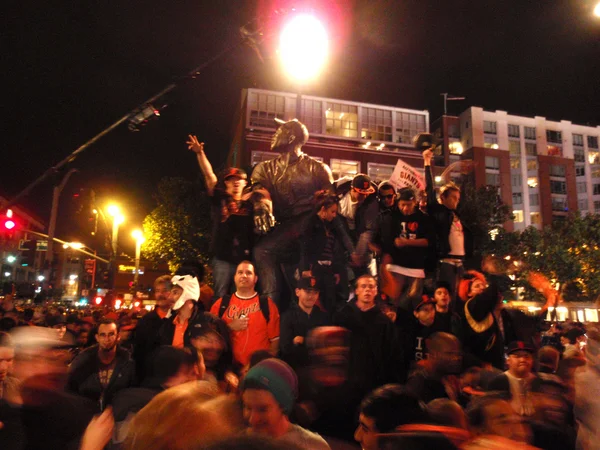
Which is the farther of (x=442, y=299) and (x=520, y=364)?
(x=442, y=299)

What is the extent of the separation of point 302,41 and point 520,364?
19.3 ft

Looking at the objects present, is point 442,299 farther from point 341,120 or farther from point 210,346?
point 341,120

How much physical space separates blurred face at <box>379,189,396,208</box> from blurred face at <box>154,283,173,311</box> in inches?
147

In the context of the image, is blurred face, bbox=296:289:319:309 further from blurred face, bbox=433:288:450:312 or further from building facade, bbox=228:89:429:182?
building facade, bbox=228:89:429:182

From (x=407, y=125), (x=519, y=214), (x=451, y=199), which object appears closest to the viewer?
(x=451, y=199)

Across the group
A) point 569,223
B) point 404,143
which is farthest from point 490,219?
point 569,223

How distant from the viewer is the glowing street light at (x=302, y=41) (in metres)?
8.12

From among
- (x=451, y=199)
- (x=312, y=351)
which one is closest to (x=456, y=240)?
(x=451, y=199)

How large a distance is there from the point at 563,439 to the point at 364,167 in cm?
3377

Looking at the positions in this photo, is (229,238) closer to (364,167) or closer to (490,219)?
(364,167)

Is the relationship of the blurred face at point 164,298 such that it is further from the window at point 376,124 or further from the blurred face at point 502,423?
the window at point 376,124

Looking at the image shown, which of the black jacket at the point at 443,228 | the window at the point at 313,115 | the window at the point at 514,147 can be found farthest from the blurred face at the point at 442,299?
the window at the point at 514,147

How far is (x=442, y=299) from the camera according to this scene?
6.13 meters

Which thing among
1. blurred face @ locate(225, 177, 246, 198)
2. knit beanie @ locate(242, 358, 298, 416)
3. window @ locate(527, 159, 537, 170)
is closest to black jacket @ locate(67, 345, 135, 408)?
knit beanie @ locate(242, 358, 298, 416)
